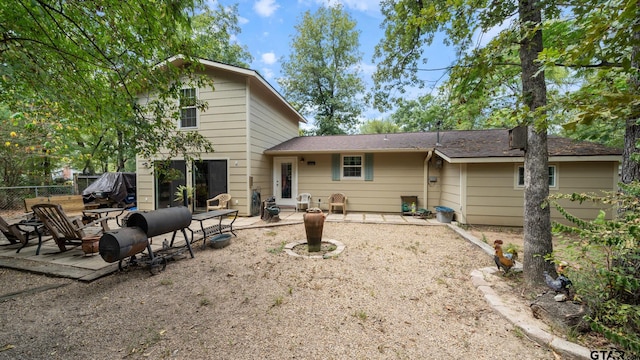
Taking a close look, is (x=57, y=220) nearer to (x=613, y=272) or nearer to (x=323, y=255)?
(x=323, y=255)

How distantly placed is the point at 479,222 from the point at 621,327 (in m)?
5.03

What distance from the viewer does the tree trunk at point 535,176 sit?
9.07 ft

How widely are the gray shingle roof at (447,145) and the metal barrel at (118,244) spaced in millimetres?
5662

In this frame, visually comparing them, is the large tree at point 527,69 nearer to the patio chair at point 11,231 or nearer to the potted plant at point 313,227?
the potted plant at point 313,227

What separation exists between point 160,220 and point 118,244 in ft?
2.16

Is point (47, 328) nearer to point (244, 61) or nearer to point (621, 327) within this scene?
point (621, 327)

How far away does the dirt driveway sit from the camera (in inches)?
77.2

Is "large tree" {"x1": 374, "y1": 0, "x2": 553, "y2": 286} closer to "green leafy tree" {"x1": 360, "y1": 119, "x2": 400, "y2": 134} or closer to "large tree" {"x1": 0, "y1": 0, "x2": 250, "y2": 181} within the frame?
"large tree" {"x1": 0, "y1": 0, "x2": 250, "y2": 181}

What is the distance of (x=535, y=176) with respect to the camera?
113 inches

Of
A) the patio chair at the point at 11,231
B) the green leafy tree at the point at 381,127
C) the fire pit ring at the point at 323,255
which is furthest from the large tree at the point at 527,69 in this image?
the green leafy tree at the point at 381,127

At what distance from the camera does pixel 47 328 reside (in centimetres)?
226

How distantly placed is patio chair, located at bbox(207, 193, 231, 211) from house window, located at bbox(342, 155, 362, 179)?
13.6ft

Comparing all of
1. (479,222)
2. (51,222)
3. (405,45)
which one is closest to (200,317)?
(51,222)

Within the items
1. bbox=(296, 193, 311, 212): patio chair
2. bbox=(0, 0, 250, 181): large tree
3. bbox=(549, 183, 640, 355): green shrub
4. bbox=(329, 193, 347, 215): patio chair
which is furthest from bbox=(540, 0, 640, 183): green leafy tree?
bbox=(296, 193, 311, 212): patio chair
